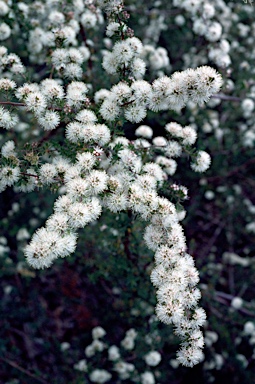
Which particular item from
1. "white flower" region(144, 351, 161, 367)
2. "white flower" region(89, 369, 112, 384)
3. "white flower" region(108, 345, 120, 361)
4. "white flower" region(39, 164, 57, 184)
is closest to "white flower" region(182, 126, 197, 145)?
"white flower" region(39, 164, 57, 184)

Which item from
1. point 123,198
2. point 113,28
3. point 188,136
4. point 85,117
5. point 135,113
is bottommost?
point 123,198

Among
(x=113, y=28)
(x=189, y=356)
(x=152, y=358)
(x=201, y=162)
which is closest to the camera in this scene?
(x=189, y=356)

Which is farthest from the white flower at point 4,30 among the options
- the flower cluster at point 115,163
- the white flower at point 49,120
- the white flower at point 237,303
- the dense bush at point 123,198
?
the white flower at point 237,303

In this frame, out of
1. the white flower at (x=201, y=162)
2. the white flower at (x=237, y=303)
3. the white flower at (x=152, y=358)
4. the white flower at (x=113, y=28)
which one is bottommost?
the white flower at (x=152, y=358)

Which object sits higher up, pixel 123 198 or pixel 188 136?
pixel 188 136

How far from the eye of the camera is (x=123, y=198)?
2.17m

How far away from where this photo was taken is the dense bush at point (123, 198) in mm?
2170

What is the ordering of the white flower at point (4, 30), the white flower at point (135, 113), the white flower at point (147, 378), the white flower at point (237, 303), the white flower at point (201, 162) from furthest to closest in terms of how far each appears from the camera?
the white flower at point (237, 303)
the white flower at point (147, 378)
the white flower at point (4, 30)
the white flower at point (201, 162)
the white flower at point (135, 113)

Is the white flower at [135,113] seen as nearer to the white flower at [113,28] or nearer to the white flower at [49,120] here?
the white flower at [49,120]

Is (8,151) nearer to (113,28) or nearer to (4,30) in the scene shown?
(113,28)

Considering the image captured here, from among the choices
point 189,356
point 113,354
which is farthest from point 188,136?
point 113,354

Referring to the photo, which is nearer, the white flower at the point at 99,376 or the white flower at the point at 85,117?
the white flower at the point at 85,117

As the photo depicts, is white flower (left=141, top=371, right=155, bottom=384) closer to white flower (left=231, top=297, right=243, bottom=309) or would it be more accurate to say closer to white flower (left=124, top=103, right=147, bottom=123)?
white flower (left=231, top=297, right=243, bottom=309)

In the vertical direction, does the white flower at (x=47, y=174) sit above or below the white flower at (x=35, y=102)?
below
